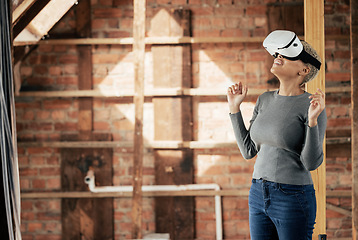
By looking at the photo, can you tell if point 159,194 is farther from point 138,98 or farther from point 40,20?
point 40,20

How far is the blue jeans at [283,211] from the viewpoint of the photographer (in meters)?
1.17

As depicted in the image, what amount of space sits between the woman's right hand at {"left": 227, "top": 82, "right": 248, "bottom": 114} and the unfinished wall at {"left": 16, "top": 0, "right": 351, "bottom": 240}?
4.78ft

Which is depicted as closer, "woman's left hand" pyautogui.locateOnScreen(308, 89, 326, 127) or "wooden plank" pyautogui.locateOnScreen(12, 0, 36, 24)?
"woman's left hand" pyautogui.locateOnScreen(308, 89, 326, 127)

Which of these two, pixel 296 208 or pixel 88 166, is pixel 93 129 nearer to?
pixel 88 166

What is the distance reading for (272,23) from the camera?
2.81m

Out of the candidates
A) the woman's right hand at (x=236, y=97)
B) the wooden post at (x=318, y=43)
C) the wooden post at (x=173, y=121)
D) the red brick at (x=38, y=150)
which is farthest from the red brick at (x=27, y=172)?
the wooden post at (x=318, y=43)

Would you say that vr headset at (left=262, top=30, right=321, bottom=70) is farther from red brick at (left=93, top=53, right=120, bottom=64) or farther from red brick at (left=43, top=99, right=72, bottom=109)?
red brick at (left=43, top=99, right=72, bottom=109)

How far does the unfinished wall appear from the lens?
2840mm

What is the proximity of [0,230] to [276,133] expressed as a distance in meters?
0.98

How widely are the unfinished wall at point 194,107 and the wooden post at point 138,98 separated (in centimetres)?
30

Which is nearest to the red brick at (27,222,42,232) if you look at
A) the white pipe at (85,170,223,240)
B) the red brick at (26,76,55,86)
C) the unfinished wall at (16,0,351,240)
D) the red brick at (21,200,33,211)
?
the unfinished wall at (16,0,351,240)

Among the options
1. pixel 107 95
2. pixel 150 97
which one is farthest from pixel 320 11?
pixel 107 95

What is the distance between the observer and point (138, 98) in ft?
8.17

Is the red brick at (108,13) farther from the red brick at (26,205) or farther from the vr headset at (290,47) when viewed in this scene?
the vr headset at (290,47)
